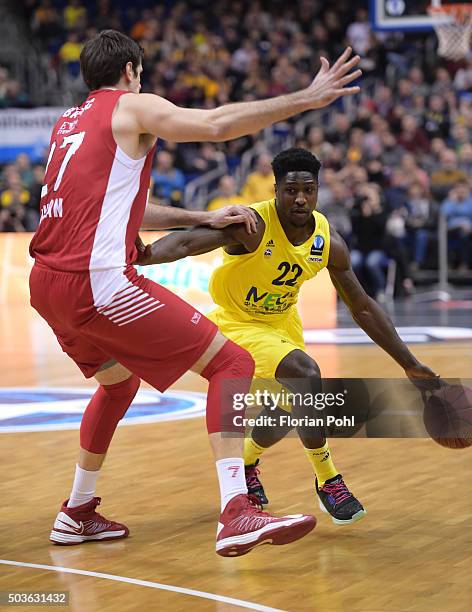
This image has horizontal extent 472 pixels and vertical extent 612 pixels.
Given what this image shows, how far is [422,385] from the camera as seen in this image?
5367mm

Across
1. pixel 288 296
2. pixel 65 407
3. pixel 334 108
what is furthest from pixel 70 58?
pixel 288 296

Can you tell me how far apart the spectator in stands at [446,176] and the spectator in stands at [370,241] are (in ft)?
4.33

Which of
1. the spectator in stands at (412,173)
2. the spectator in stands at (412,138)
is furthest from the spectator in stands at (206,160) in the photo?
the spectator in stands at (412,173)

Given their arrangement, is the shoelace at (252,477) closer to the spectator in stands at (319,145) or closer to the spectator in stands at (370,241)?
the spectator in stands at (370,241)

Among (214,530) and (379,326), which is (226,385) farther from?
(379,326)

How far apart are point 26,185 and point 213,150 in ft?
11.1

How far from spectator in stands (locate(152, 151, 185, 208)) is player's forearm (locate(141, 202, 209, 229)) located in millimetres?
13188

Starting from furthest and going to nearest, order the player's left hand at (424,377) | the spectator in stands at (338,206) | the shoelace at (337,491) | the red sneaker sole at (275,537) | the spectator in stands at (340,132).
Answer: the spectator in stands at (340,132) < the spectator in stands at (338,206) < the player's left hand at (424,377) < the shoelace at (337,491) < the red sneaker sole at (275,537)

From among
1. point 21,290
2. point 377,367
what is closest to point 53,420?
point 377,367

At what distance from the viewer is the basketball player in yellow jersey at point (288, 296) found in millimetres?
5234

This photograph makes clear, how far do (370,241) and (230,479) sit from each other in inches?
495

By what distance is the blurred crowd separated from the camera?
679 inches

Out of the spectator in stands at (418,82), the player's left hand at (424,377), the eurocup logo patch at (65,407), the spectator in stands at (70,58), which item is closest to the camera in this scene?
the player's left hand at (424,377)

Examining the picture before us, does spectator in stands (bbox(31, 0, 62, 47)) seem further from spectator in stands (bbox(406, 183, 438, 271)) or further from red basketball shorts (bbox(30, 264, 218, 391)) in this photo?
red basketball shorts (bbox(30, 264, 218, 391))
